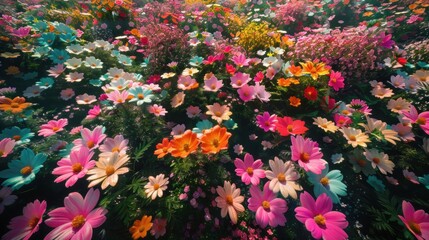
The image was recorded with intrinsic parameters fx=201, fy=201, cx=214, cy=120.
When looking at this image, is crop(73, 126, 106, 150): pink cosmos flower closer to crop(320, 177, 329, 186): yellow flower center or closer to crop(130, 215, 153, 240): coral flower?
crop(130, 215, 153, 240): coral flower

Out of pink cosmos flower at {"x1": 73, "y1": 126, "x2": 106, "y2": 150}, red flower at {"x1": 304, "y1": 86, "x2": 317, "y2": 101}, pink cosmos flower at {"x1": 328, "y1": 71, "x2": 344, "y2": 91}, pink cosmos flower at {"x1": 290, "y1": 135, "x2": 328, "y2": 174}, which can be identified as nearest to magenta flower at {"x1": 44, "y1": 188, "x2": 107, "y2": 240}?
pink cosmos flower at {"x1": 73, "y1": 126, "x2": 106, "y2": 150}

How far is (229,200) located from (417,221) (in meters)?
1.28

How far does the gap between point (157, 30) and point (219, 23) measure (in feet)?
6.84

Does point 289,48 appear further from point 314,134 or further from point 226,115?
point 226,115

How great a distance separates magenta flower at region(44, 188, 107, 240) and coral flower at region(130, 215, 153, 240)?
27 cm

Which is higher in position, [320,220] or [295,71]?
[295,71]

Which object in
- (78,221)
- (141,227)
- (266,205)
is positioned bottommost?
(141,227)

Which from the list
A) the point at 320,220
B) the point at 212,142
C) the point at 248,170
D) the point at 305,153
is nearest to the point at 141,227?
the point at 212,142

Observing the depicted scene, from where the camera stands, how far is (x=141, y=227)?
144 centimetres

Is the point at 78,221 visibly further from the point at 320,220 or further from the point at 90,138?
the point at 320,220

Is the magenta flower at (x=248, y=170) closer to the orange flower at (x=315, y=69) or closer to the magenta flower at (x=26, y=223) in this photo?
the orange flower at (x=315, y=69)

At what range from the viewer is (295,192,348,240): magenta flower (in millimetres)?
1250

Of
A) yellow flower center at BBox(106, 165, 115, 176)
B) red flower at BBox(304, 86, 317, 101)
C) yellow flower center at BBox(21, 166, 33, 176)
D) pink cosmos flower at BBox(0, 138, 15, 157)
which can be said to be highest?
red flower at BBox(304, 86, 317, 101)

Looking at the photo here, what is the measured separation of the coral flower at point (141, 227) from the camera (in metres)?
1.40
